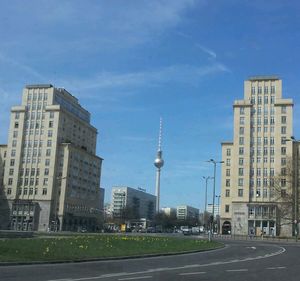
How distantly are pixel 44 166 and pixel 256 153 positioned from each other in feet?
185

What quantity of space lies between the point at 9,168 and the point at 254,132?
67.2m

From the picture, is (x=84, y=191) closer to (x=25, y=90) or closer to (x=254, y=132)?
(x=25, y=90)

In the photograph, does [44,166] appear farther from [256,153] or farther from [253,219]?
[253,219]

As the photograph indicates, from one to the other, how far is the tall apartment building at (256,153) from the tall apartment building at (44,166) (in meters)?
40.6

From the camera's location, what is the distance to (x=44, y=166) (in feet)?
447

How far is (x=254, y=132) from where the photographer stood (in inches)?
5246

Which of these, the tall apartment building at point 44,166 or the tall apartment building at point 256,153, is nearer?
the tall apartment building at point 256,153

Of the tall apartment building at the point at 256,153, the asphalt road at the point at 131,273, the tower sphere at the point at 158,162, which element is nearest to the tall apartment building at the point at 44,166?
the tall apartment building at the point at 256,153

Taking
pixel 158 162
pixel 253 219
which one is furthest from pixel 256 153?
pixel 158 162

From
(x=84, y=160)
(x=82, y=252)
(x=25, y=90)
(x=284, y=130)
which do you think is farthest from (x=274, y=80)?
(x=82, y=252)

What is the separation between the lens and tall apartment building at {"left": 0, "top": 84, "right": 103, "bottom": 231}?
13288 cm

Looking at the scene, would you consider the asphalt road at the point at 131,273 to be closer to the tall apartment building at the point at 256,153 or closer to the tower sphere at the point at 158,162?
the tall apartment building at the point at 256,153

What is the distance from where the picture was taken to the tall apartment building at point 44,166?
133 metres

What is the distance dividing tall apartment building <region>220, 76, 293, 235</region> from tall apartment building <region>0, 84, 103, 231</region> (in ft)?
133
